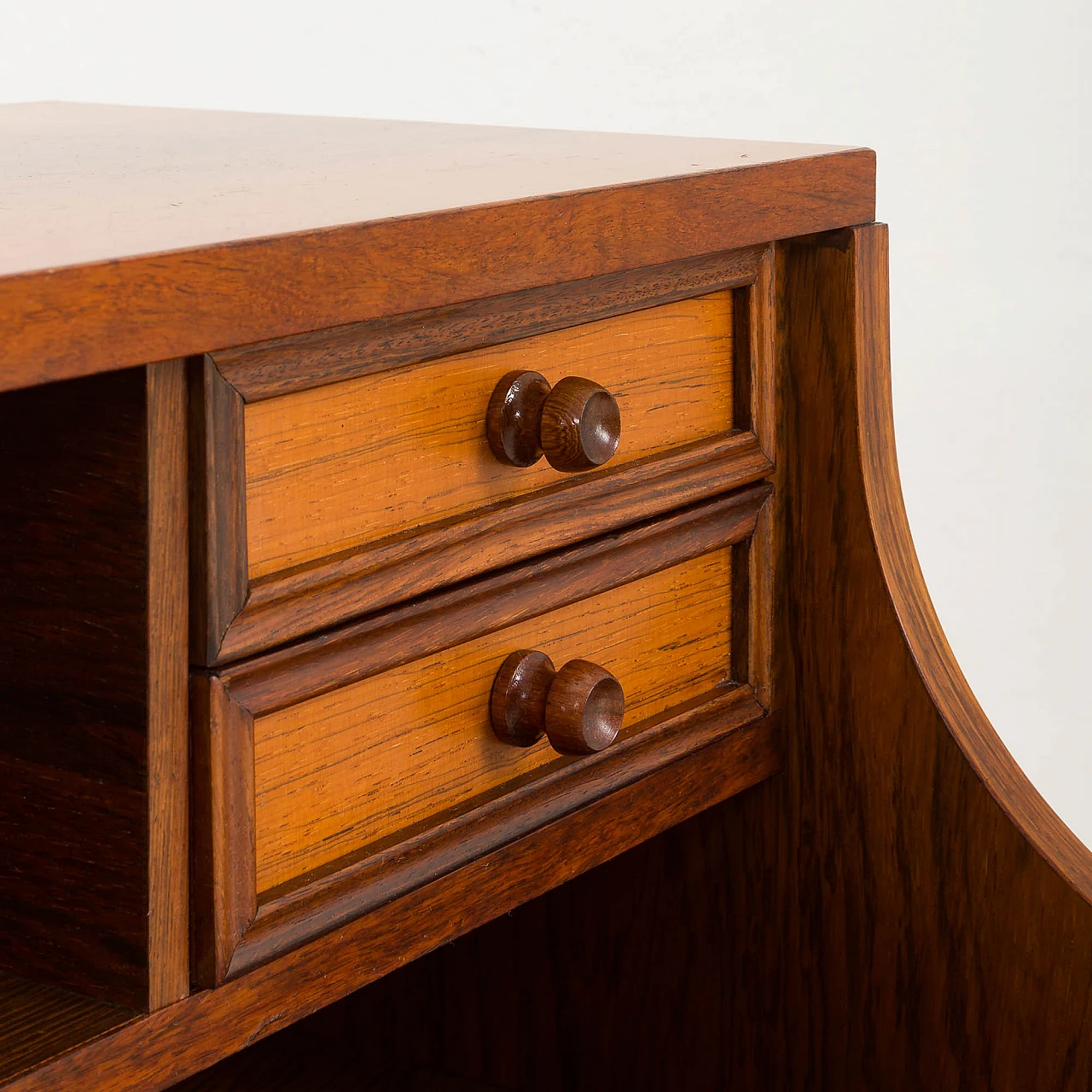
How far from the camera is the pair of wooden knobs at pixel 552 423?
0.62m

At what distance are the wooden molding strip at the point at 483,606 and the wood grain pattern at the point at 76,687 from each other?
40mm

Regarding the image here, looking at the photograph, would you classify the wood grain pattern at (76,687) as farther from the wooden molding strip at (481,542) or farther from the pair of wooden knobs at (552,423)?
the pair of wooden knobs at (552,423)

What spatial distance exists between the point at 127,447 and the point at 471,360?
0.52 feet

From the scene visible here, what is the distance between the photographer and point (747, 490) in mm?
790

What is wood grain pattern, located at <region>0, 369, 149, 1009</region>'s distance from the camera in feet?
1.65

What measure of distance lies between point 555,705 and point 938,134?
1.55 m

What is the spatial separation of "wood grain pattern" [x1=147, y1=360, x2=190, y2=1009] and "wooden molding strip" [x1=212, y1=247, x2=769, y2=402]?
2 centimetres

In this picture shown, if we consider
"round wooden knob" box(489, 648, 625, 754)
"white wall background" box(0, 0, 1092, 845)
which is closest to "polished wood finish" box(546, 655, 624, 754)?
"round wooden knob" box(489, 648, 625, 754)

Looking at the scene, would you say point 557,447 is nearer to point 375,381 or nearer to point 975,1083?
point 375,381

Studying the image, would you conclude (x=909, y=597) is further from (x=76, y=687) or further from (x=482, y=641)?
(x=76, y=687)

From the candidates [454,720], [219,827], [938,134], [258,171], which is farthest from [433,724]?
[938,134]

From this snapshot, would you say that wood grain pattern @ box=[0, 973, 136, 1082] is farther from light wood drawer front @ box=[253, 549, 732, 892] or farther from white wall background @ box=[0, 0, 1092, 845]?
white wall background @ box=[0, 0, 1092, 845]

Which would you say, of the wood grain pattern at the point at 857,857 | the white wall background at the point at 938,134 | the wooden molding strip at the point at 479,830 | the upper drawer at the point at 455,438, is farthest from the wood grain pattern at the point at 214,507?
the white wall background at the point at 938,134

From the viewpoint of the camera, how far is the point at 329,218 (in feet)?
1.77
